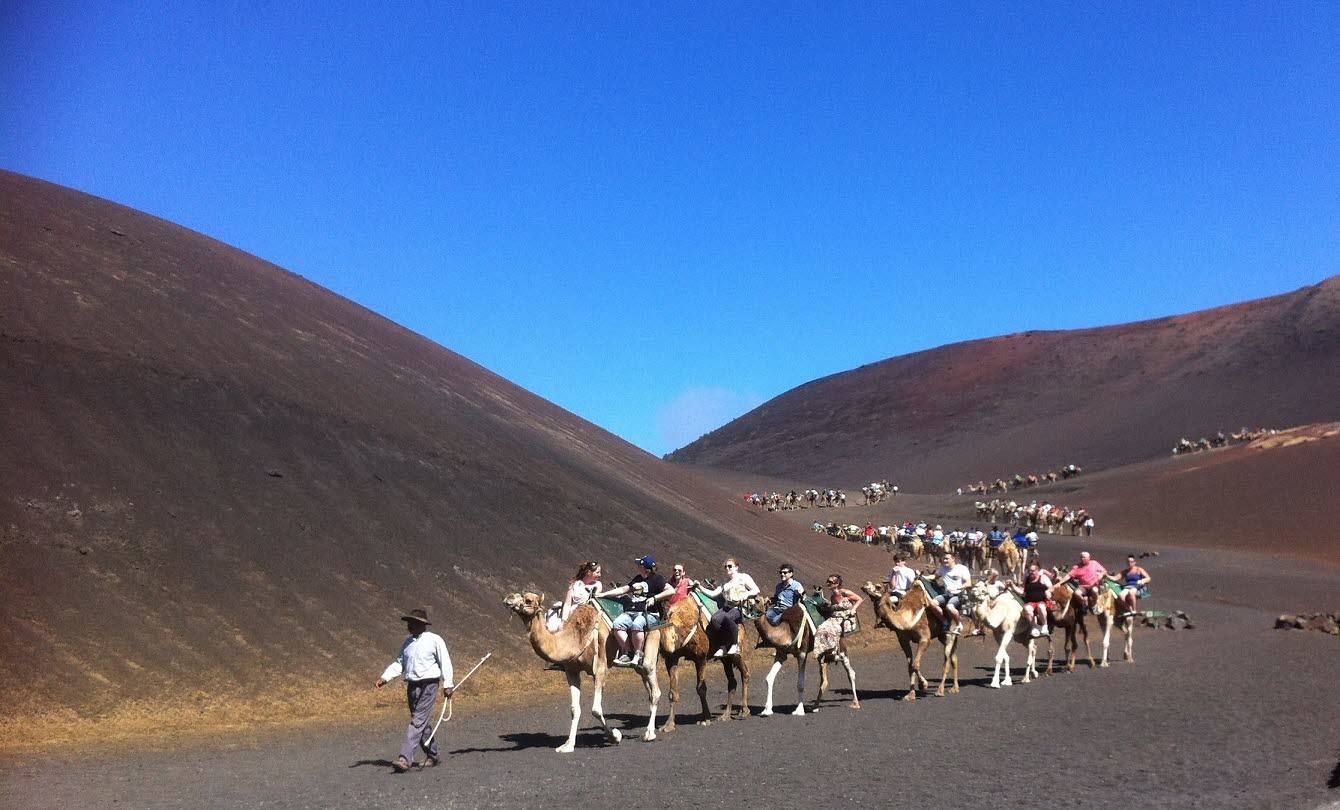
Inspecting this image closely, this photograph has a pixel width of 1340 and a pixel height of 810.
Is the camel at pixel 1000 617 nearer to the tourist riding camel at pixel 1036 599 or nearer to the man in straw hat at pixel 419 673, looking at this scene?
the tourist riding camel at pixel 1036 599

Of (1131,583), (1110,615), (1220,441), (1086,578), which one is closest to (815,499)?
(1220,441)

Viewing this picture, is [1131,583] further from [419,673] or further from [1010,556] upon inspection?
[1010,556]

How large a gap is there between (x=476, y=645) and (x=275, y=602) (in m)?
4.09

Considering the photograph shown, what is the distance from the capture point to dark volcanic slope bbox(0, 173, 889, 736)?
18.4 meters

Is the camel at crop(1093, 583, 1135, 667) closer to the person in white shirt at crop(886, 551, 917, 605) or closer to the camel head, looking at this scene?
the person in white shirt at crop(886, 551, 917, 605)

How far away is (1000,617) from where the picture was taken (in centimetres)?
1923

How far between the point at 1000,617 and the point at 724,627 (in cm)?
620

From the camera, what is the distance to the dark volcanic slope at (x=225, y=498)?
18.4m

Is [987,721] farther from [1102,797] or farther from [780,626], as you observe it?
[1102,797]

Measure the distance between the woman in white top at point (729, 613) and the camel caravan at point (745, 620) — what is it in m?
0.01

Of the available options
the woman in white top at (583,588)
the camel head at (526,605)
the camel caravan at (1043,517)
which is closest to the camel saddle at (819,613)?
the woman in white top at (583,588)

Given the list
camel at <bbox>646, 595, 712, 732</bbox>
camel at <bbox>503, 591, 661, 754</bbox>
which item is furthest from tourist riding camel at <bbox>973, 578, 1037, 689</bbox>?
camel at <bbox>503, 591, 661, 754</bbox>

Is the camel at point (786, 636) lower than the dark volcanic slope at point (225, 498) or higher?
lower

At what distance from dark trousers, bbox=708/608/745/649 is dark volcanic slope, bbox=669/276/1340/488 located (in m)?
88.2
